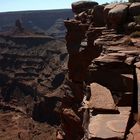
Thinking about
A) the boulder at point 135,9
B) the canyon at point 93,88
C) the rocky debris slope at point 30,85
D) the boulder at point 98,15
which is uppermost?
the boulder at point 135,9

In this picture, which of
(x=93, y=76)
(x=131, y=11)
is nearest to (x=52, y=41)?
(x=131, y=11)

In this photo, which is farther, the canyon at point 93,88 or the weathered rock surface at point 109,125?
the canyon at point 93,88

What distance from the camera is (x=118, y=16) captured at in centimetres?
2138

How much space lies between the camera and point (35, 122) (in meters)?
71.6

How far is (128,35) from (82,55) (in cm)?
713

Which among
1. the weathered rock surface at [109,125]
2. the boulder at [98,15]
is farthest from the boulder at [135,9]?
the weathered rock surface at [109,125]

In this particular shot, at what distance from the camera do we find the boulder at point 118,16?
839 inches

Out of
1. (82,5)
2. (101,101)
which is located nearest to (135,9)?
(82,5)

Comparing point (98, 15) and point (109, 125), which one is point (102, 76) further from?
point (98, 15)

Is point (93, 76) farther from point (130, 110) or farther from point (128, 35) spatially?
point (128, 35)

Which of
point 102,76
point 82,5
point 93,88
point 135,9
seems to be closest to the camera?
point 93,88

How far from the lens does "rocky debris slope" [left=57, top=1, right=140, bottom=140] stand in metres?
9.38

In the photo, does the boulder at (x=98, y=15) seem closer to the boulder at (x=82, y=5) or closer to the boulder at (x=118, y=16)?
the boulder at (x=118, y=16)

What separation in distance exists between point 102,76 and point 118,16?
888 cm
